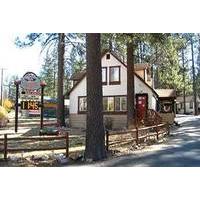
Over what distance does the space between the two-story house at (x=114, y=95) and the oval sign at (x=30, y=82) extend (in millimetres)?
10098

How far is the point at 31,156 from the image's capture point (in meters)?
15.8

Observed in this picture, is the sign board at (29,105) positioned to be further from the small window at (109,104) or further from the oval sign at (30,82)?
the small window at (109,104)

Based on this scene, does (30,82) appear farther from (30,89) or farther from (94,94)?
(94,94)

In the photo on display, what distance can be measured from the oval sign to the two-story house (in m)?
10.1

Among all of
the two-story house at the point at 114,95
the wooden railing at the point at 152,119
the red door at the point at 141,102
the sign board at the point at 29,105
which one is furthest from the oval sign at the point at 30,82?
the red door at the point at 141,102

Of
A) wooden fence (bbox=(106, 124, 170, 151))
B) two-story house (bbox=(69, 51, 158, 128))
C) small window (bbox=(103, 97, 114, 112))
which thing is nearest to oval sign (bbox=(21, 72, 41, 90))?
wooden fence (bbox=(106, 124, 170, 151))

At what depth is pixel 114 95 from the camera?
3584cm

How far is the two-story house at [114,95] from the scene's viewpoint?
1379 inches

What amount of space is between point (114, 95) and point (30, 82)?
10.9 m

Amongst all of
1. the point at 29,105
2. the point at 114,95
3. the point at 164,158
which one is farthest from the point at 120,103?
the point at 164,158

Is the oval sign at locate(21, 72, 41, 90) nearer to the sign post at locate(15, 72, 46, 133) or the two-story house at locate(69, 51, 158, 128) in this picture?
the sign post at locate(15, 72, 46, 133)
